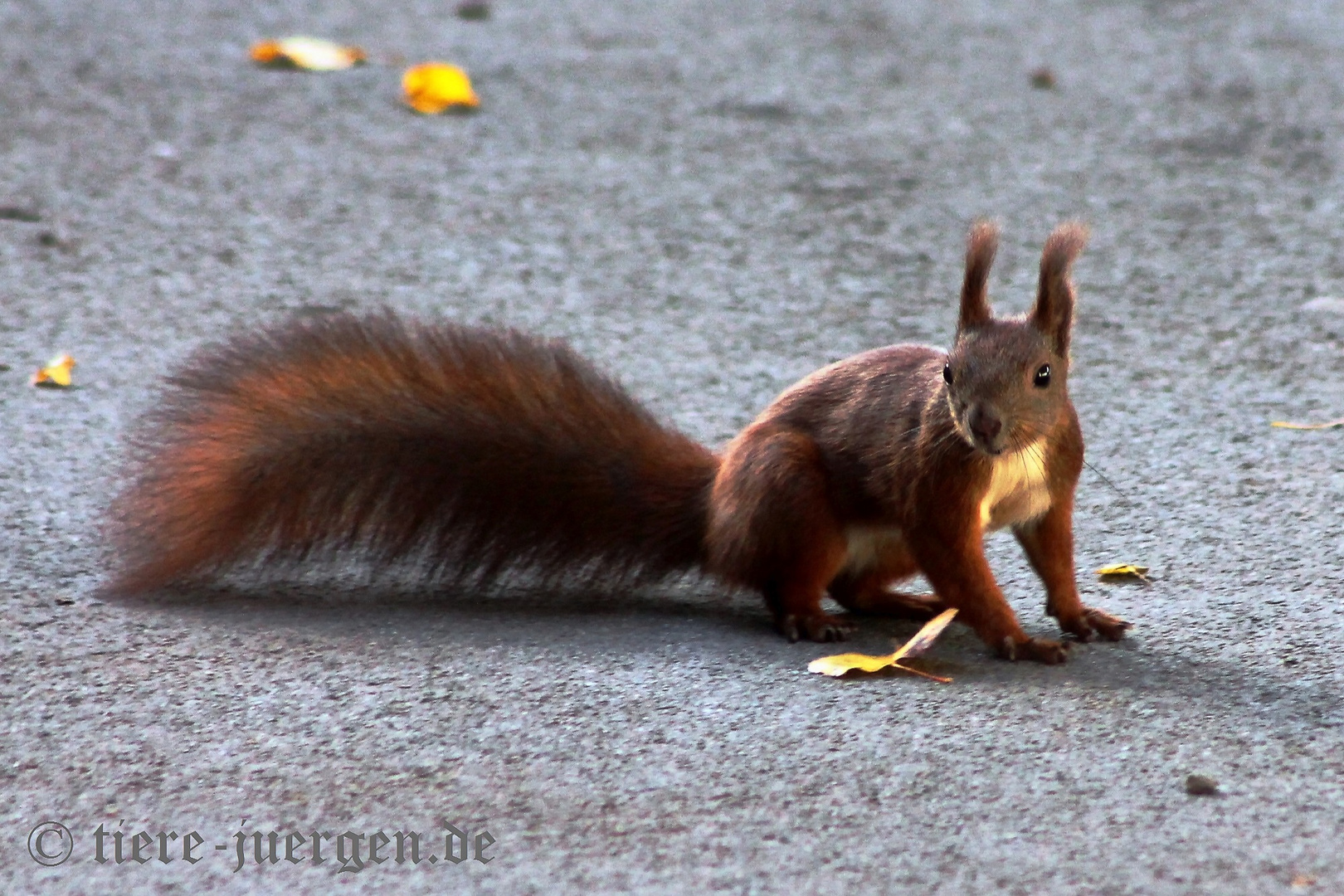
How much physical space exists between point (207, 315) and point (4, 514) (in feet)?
3.63

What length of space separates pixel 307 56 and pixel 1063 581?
4028 mm

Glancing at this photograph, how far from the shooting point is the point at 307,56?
5.73m

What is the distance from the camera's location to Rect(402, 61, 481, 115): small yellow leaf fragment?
539cm

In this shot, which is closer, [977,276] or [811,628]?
[977,276]

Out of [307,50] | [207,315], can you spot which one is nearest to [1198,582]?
[207,315]

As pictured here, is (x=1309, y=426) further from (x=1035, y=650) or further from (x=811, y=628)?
(x=811, y=628)

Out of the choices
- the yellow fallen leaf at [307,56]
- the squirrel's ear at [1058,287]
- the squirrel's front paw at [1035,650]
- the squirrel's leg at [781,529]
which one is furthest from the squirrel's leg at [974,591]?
the yellow fallen leaf at [307,56]

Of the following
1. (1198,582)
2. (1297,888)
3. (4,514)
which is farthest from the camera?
(4,514)

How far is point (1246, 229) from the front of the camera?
4.48 meters

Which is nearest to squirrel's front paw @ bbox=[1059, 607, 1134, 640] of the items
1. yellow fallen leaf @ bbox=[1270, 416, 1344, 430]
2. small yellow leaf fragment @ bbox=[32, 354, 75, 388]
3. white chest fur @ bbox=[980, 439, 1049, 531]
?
white chest fur @ bbox=[980, 439, 1049, 531]

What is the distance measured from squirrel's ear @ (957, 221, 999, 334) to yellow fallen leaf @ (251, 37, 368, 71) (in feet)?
12.6

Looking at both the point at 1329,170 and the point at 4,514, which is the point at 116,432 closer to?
the point at 4,514

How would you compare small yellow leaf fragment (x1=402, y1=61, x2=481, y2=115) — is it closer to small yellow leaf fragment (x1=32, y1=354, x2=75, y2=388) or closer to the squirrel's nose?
small yellow leaf fragment (x1=32, y1=354, x2=75, y2=388)

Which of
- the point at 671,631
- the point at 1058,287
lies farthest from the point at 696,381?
the point at 1058,287
